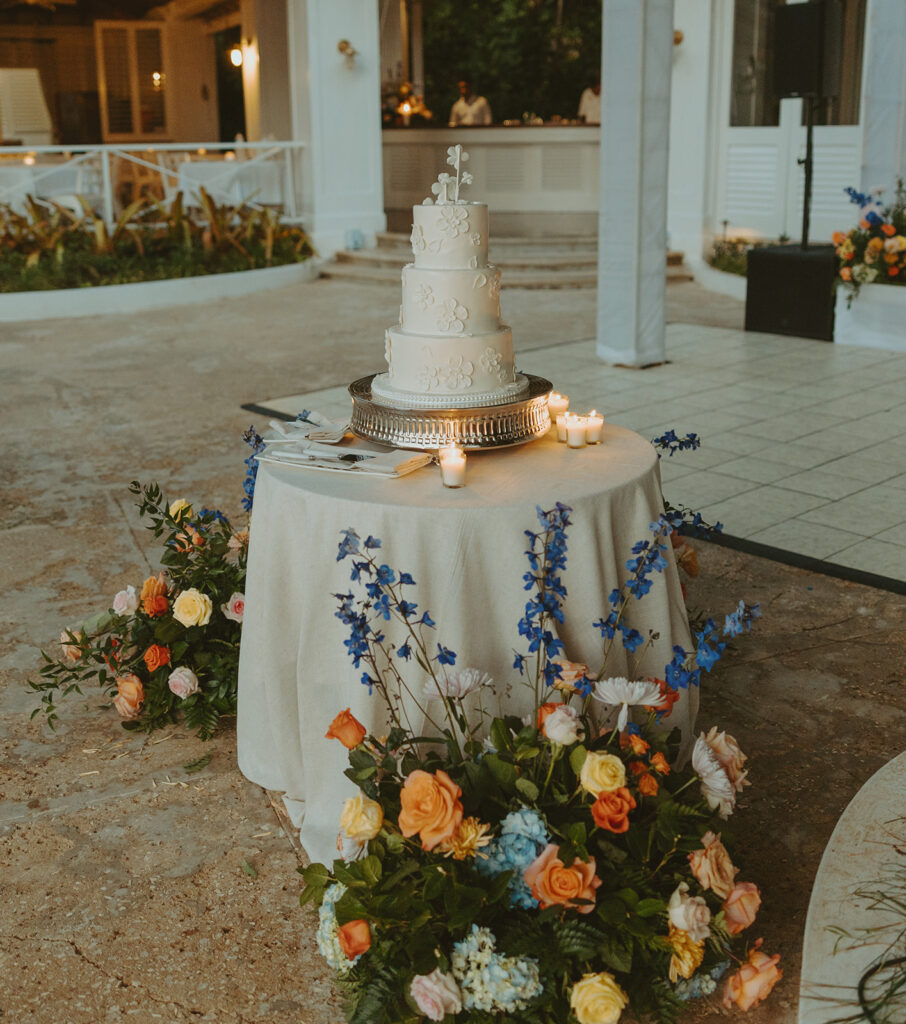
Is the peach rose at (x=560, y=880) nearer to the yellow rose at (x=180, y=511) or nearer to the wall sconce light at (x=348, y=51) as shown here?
the yellow rose at (x=180, y=511)

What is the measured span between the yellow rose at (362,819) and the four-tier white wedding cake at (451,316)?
102 cm

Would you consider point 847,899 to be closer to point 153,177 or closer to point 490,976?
point 490,976

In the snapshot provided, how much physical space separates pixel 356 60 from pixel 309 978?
36.5ft

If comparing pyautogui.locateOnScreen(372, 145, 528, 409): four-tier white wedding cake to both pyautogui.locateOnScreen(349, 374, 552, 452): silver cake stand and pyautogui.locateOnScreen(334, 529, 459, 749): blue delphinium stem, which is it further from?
pyautogui.locateOnScreen(334, 529, 459, 749): blue delphinium stem

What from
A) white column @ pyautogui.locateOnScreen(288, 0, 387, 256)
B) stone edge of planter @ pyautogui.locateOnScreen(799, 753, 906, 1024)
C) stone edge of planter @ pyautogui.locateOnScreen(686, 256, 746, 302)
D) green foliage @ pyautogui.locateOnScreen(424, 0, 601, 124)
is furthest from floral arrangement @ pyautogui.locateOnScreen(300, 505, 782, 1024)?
green foliage @ pyautogui.locateOnScreen(424, 0, 601, 124)

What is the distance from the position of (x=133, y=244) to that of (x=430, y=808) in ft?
31.9

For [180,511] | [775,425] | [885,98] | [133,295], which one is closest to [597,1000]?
[180,511]

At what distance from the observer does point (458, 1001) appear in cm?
188

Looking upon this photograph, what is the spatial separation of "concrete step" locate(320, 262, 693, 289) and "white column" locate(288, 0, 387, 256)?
2.53 ft

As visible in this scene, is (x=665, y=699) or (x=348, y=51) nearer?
(x=665, y=699)

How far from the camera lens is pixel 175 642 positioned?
3086mm

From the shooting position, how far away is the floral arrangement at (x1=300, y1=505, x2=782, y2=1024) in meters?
1.94

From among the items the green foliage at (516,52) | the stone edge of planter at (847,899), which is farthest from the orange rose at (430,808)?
the green foliage at (516,52)

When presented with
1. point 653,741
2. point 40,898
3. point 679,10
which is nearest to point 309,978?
point 40,898
